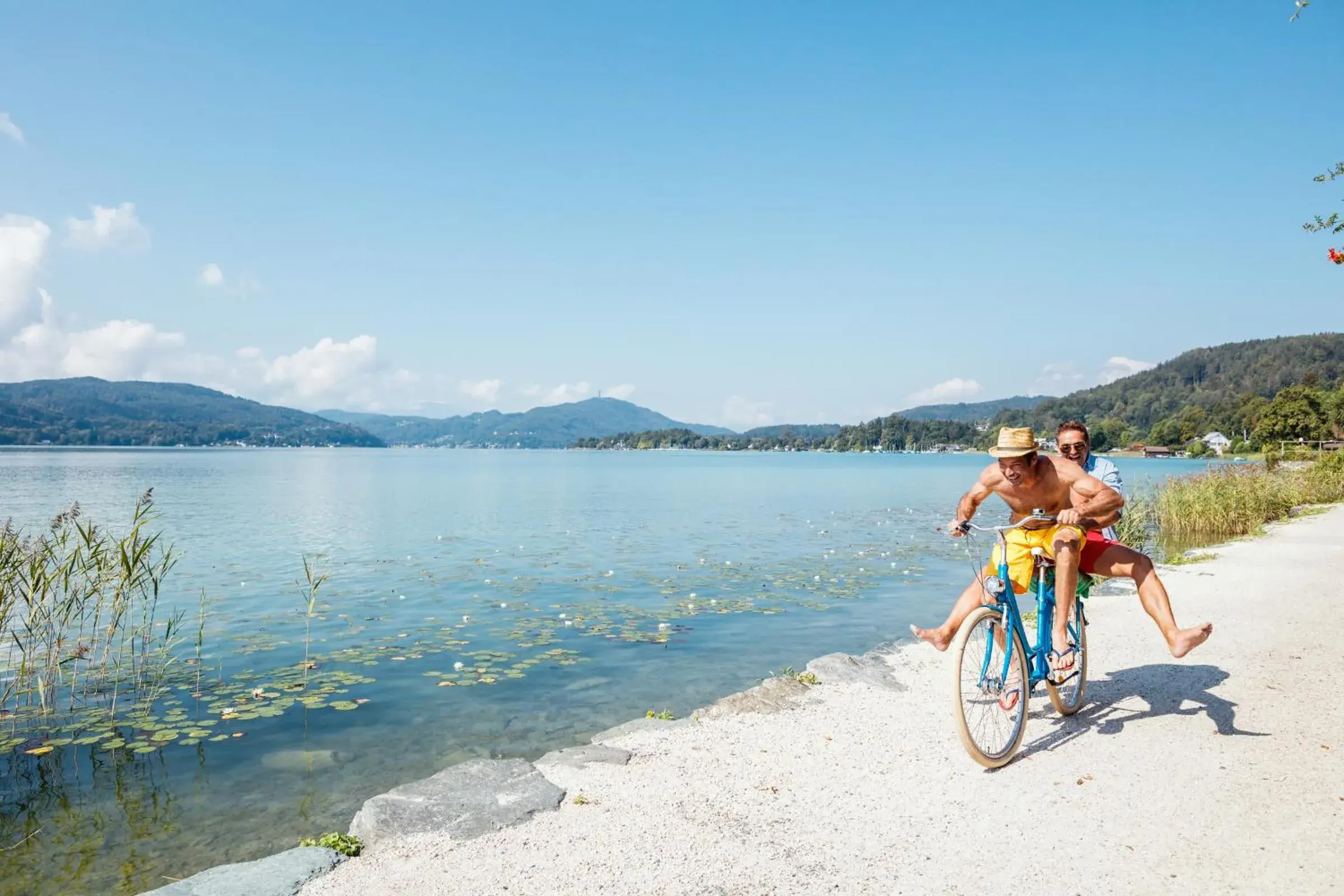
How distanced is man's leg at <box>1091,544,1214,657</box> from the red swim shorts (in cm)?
2

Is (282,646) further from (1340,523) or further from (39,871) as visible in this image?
(1340,523)

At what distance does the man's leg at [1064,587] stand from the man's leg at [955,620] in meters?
0.66

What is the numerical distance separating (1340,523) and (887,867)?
2687 cm

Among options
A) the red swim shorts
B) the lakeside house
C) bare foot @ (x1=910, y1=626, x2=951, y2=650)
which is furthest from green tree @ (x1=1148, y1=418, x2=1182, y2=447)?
bare foot @ (x1=910, y1=626, x2=951, y2=650)

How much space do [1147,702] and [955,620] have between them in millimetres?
2865

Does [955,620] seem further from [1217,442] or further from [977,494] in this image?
[1217,442]

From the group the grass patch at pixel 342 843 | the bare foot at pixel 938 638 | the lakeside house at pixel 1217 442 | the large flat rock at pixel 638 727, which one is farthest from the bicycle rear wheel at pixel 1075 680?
the lakeside house at pixel 1217 442

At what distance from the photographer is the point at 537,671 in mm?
11289

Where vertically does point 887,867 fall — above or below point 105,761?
above

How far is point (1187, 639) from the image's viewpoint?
602 cm

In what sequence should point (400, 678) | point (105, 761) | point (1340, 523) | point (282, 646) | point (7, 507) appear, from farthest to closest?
point (7, 507), point (1340, 523), point (282, 646), point (400, 678), point (105, 761)

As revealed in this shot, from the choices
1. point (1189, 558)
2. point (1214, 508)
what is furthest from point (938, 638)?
point (1214, 508)

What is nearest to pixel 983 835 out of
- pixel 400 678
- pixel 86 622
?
pixel 400 678

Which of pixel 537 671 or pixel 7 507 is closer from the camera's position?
pixel 537 671
